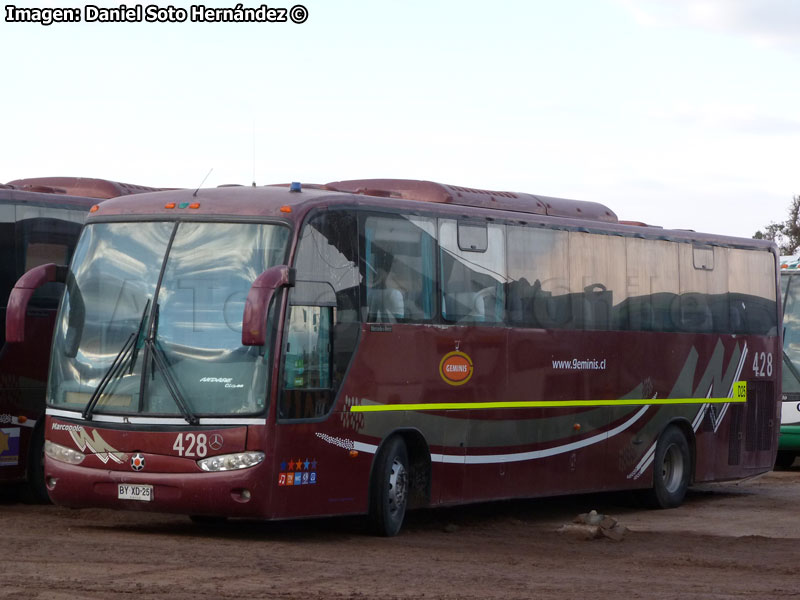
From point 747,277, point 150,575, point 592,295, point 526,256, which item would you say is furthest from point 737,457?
point 150,575

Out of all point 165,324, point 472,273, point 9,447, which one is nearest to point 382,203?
point 472,273

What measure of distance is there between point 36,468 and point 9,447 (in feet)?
1.48

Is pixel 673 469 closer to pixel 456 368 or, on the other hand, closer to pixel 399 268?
pixel 456 368

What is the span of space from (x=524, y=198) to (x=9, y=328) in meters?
6.16

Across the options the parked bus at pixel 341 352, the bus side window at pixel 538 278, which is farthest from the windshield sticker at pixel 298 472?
the bus side window at pixel 538 278

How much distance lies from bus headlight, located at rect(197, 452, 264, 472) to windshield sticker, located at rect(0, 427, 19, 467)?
11.7 ft

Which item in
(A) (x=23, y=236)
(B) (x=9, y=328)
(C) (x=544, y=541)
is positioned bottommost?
(C) (x=544, y=541)

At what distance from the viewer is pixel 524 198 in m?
17.3

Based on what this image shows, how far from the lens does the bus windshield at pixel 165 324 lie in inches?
514

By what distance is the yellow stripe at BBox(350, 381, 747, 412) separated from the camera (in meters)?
14.3

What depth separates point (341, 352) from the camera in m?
13.7

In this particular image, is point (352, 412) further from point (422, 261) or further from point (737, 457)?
point (737, 457)

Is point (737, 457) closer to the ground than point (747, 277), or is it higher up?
closer to the ground

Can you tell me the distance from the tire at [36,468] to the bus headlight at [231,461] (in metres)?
3.58
